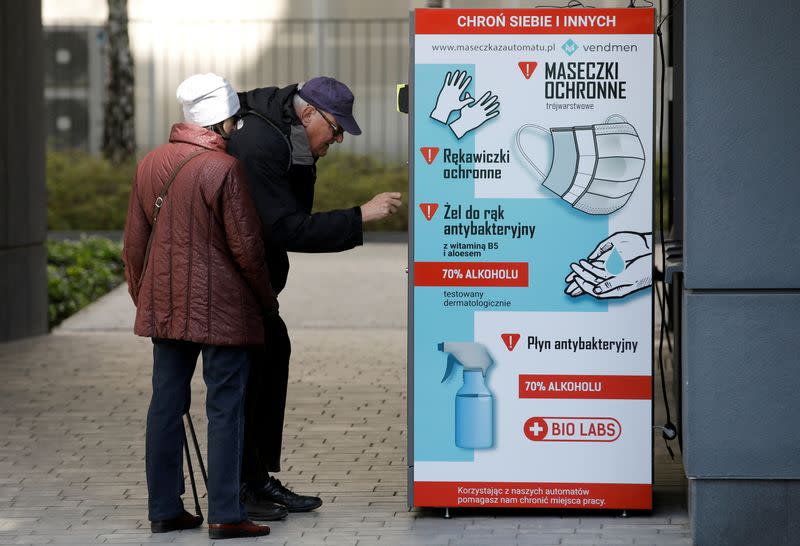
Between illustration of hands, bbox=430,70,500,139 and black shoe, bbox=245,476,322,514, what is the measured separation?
1.60m

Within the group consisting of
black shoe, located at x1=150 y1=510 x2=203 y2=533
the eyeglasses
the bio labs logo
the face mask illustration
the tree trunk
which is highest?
the tree trunk

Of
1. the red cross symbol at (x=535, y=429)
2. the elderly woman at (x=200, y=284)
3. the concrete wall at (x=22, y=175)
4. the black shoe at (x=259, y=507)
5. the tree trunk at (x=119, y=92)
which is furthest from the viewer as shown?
the tree trunk at (x=119, y=92)

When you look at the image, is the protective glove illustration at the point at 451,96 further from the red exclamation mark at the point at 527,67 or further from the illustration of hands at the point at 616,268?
the illustration of hands at the point at 616,268

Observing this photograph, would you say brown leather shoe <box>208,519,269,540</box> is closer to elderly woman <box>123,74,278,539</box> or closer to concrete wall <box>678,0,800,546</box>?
elderly woman <box>123,74,278,539</box>

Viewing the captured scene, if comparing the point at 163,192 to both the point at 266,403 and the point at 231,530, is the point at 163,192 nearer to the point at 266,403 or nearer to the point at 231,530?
the point at 266,403

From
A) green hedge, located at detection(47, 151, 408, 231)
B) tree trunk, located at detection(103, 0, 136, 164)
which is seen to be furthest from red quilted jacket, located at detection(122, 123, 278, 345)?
tree trunk, located at detection(103, 0, 136, 164)

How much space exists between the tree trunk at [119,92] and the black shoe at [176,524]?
16610 millimetres

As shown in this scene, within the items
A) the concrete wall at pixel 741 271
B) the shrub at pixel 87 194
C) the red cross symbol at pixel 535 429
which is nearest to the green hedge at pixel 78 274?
the shrub at pixel 87 194

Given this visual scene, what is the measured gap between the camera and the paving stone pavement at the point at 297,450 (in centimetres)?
584

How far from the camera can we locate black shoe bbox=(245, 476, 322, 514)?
6125 mm

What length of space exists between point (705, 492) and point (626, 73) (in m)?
1.56

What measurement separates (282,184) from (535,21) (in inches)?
44.1

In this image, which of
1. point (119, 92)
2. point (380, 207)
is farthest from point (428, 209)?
point (119, 92)

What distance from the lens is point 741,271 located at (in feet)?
17.9
